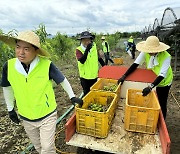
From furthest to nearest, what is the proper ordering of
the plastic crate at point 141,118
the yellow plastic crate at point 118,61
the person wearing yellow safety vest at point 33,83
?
the yellow plastic crate at point 118,61 < the plastic crate at point 141,118 < the person wearing yellow safety vest at point 33,83

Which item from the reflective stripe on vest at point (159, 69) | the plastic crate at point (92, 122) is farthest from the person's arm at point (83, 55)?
the plastic crate at point (92, 122)

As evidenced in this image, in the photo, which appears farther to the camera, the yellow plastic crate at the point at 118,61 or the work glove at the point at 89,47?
the yellow plastic crate at the point at 118,61

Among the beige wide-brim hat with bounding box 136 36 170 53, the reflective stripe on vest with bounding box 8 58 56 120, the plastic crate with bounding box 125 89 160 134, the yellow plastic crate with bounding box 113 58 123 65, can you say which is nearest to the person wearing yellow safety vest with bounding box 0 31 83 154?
the reflective stripe on vest with bounding box 8 58 56 120

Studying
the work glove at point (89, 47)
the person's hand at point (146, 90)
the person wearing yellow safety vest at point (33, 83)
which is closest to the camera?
the person wearing yellow safety vest at point (33, 83)

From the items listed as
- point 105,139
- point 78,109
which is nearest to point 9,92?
point 78,109

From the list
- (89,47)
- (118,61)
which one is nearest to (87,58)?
(89,47)

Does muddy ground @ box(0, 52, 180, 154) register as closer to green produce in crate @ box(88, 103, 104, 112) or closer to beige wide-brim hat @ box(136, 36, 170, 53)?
green produce in crate @ box(88, 103, 104, 112)

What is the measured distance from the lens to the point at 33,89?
7.61 ft

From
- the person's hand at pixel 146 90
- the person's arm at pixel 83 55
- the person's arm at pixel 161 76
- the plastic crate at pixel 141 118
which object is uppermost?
the person's arm at pixel 83 55

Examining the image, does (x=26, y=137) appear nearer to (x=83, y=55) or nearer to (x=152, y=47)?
(x=83, y=55)

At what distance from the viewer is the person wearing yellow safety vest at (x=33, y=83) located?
2281mm

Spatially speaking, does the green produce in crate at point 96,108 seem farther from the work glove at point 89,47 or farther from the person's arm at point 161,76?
the work glove at point 89,47

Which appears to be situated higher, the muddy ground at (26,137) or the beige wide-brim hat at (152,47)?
the beige wide-brim hat at (152,47)

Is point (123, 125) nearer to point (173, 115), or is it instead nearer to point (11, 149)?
point (11, 149)
